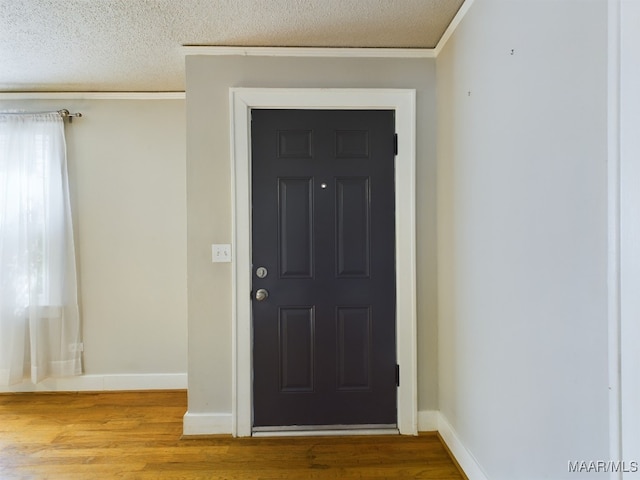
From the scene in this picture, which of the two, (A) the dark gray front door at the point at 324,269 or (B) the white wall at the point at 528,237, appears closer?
(B) the white wall at the point at 528,237

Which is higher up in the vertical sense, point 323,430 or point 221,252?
point 221,252

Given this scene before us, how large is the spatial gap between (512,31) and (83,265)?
3217 millimetres

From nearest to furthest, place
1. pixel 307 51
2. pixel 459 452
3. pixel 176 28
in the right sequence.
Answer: pixel 459 452, pixel 176 28, pixel 307 51

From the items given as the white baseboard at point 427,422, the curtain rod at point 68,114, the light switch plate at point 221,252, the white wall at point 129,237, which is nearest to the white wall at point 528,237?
the white baseboard at point 427,422

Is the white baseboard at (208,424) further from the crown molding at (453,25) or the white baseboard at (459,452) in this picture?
the crown molding at (453,25)

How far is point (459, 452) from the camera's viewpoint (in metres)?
1.89

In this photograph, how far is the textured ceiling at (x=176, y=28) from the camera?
5.93 feet

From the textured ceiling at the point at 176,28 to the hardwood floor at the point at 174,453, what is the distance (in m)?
2.40

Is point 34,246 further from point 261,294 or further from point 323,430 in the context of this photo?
point 323,430

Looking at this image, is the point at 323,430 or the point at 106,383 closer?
the point at 323,430

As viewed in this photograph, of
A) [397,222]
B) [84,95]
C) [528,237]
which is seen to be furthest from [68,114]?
A: [528,237]

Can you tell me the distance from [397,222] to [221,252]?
111cm

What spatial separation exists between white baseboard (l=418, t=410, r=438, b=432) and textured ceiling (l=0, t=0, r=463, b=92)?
90.4 inches
